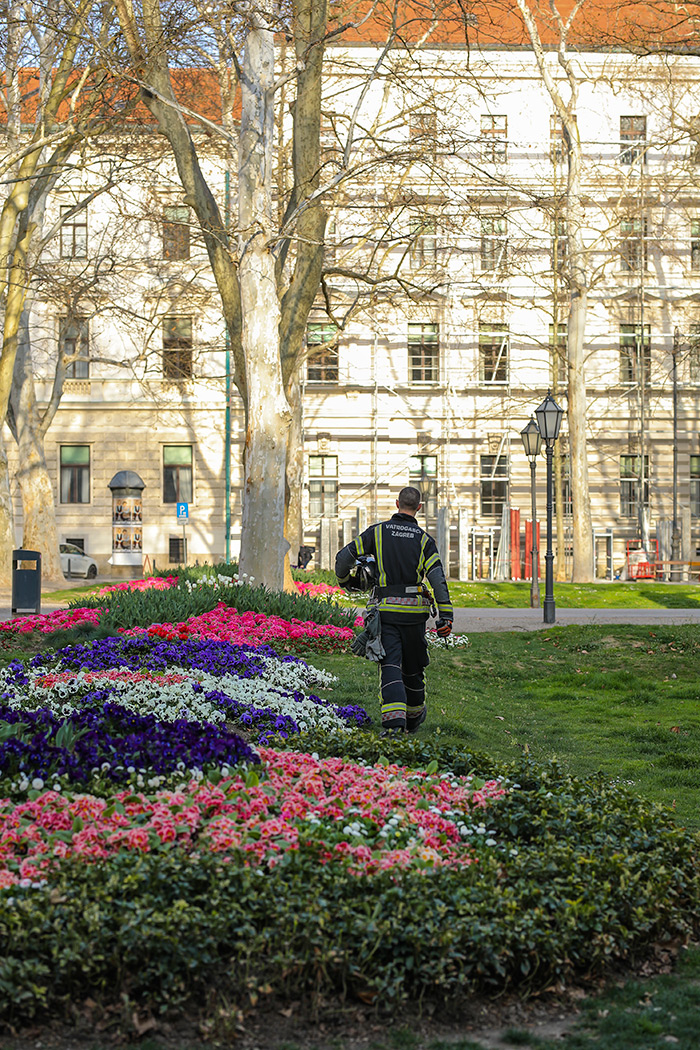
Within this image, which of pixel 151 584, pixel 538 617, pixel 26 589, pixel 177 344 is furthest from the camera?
pixel 177 344

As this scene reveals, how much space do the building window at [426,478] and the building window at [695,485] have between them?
9203 millimetres

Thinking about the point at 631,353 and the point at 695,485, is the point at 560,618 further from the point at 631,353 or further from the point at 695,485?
the point at 695,485

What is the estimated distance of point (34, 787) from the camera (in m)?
5.58

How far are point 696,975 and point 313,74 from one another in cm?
1655

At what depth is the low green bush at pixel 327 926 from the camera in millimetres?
4023

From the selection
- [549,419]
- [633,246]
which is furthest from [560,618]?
[633,246]

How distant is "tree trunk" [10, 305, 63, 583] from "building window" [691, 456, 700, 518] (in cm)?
2414

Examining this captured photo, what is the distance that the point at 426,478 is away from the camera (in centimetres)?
4269

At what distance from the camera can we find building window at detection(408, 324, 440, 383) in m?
43.3

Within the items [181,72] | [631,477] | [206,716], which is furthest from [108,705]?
[631,477]

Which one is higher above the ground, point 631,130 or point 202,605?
point 631,130

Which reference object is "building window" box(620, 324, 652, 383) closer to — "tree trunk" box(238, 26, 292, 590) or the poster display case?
the poster display case

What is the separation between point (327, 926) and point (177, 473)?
130 feet

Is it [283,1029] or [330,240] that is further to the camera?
[330,240]
